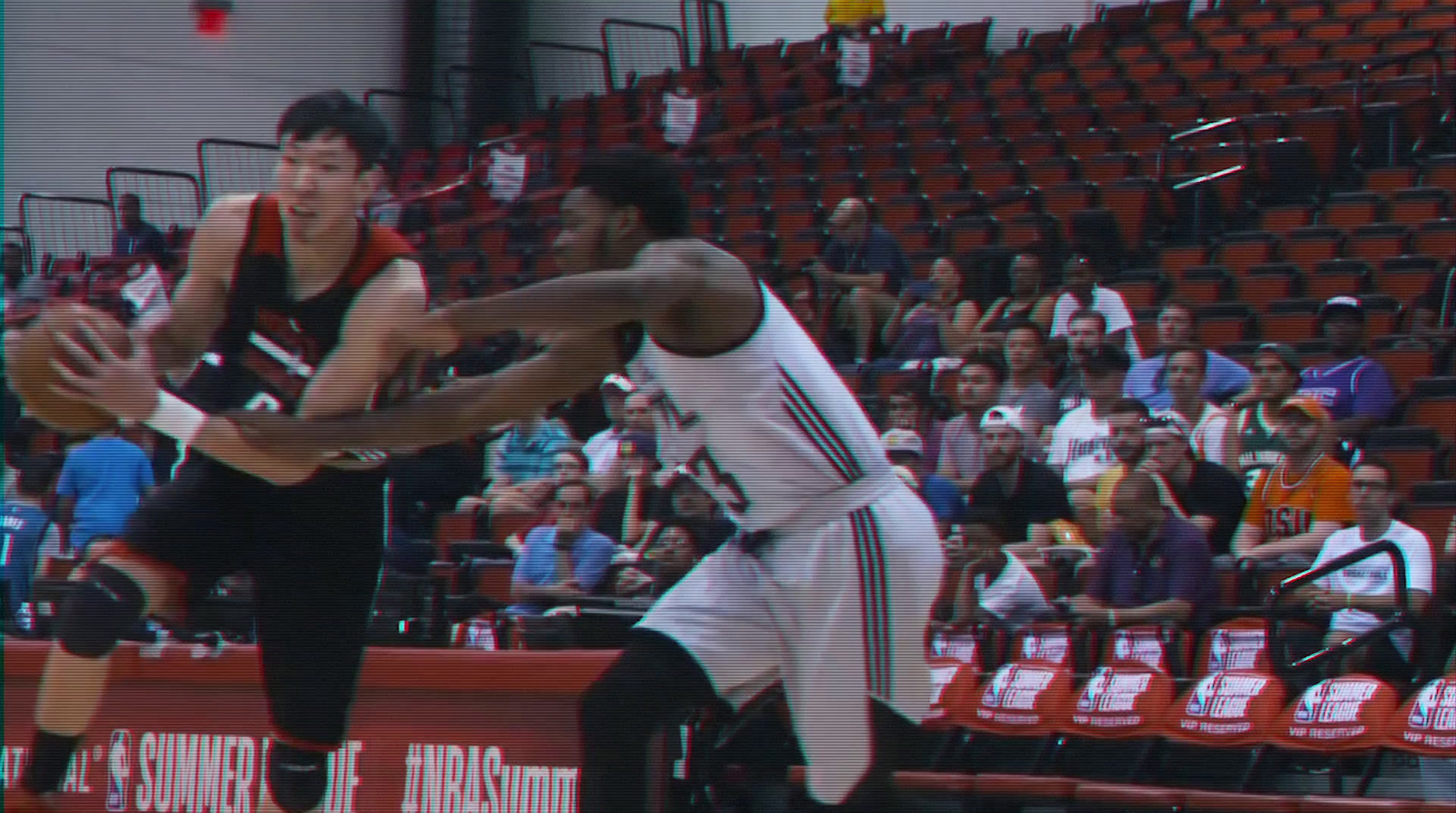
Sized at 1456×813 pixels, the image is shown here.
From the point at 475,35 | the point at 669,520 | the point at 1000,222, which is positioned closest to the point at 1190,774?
the point at 669,520

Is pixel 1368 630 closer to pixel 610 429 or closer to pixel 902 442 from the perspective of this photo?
pixel 902 442

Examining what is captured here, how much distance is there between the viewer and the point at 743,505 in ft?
9.59

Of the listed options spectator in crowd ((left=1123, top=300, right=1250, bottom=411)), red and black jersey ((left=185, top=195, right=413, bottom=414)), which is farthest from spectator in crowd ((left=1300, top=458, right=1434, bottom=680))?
red and black jersey ((left=185, top=195, right=413, bottom=414))

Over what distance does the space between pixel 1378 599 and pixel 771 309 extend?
270cm

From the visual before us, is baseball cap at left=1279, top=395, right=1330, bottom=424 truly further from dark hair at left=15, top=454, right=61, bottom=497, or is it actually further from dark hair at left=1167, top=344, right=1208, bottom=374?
dark hair at left=15, top=454, right=61, bottom=497

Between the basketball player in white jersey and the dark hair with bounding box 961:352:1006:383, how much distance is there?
3.65 m

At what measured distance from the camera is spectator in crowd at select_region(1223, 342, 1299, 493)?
6.11 m

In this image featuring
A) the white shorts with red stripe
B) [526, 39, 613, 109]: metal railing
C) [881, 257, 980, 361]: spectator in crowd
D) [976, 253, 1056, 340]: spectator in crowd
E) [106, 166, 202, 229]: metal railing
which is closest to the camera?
the white shorts with red stripe

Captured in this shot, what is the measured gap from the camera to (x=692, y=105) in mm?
12828

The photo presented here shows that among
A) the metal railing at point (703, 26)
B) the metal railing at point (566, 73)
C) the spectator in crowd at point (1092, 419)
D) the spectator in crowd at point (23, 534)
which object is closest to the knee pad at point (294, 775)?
the spectator in crowd at point (1092, 419)

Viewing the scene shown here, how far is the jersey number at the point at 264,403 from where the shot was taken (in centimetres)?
307

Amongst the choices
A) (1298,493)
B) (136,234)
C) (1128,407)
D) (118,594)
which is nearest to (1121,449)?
(1128,407)

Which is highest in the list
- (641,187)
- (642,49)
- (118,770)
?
(642,49)

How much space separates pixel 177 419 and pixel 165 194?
36.9 feet
